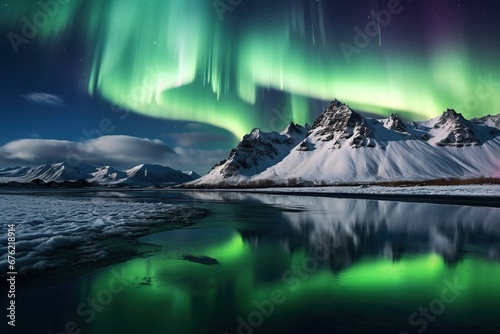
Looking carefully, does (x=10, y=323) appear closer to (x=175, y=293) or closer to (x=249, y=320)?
(x=175, y=293)

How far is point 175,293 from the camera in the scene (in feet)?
28.9

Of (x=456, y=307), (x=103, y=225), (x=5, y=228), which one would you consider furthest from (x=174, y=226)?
(x=456, y=307)

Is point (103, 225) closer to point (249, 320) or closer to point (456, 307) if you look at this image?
point (249, 320)

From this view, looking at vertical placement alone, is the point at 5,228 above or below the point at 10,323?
above

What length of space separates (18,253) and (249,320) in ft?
36.9

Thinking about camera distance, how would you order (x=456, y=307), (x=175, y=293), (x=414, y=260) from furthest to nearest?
(x=414, y=260), (x=175, y=293), (x=456, y=307)

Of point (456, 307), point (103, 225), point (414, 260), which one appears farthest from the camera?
point (103, 225)

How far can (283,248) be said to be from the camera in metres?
15.1

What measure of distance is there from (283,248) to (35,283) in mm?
9876

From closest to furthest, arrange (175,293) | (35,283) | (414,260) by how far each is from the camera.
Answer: (175,293)
(35,283)
(414,260)

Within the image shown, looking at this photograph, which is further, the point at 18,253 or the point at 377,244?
the point at 377,244

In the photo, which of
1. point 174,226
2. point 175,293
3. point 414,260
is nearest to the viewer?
point 175,293

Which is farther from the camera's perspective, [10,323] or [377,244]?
[377,244]

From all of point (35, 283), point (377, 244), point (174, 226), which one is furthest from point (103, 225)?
point (377, 244)
